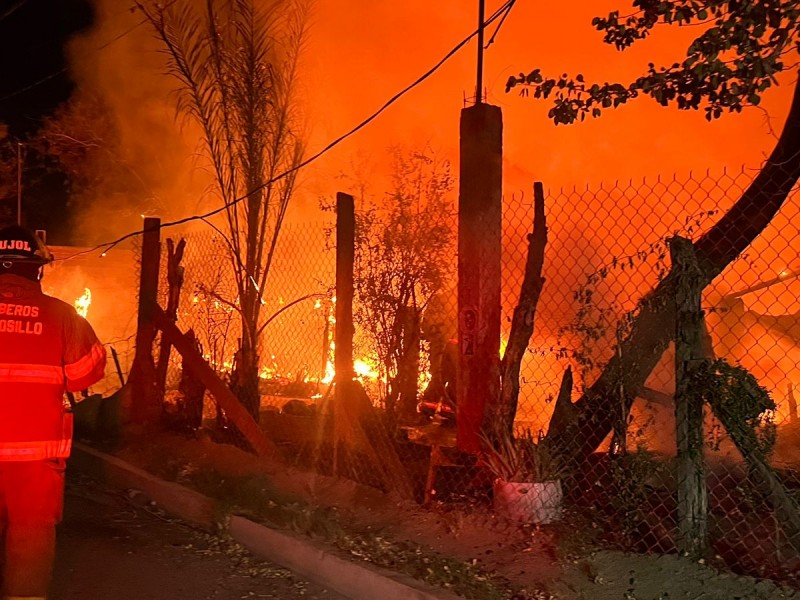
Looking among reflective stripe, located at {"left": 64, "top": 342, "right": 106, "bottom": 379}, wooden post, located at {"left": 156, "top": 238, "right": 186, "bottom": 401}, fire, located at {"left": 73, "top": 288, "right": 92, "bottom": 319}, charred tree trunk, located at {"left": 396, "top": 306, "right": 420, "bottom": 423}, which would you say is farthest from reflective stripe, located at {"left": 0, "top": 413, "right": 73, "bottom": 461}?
fire, located at {"left": 73, "top": 288, "right": 92, "bottom": 319}

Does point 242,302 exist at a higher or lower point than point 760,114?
lower

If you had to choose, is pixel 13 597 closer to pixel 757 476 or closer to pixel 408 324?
pixel 757 476

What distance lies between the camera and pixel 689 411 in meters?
4.14

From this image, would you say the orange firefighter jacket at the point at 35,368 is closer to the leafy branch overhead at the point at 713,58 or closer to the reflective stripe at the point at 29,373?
the reflective stripe at the point at 29,373

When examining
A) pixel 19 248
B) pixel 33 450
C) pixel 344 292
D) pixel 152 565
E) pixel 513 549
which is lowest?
pixel 152 565

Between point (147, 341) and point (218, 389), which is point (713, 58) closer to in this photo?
point (218, 389)

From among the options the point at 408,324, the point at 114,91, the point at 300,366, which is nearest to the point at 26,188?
the point at 114,91

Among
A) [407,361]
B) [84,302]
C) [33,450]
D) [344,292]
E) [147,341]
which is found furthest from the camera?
[84,302]

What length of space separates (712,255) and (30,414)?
368 centimetres

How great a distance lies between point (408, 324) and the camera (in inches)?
289

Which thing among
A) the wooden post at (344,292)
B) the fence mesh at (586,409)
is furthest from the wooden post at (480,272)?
the wooden post at (344,292)

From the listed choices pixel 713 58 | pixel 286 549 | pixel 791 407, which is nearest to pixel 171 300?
pixel 286 549

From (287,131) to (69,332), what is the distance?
5.36m

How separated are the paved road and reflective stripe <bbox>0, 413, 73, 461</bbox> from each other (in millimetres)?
1305
